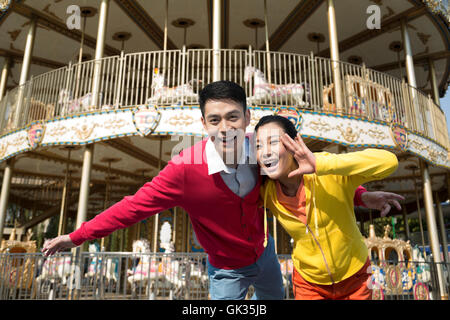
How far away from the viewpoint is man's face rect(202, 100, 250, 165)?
205 cm

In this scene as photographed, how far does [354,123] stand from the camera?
27.5 feet

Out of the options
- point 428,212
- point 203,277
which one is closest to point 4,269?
point 203,277

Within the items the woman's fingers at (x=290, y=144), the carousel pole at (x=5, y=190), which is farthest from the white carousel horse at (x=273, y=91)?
the carousel pole at (x=5, y=190)

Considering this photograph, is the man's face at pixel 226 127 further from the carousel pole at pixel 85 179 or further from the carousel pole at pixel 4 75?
the carousel pole at pixel 4 75

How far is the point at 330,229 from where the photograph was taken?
191 cm

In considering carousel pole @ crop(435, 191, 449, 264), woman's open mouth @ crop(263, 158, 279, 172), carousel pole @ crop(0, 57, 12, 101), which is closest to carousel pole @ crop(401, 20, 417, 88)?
carousel pole @ crop(435, 191, 449, 264)

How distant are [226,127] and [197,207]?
0.54m

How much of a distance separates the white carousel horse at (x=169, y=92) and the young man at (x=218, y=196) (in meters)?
6.05

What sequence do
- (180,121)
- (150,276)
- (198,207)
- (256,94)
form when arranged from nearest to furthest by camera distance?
1. (198,207)
2. (150,276)
3. (180,121)
4. (256,94)

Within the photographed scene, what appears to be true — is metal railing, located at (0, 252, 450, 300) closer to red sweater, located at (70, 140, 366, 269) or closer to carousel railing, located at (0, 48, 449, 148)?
carousel railing, located at (0, 48, 449, 148)

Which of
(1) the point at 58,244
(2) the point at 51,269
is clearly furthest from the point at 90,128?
(1) the point at 58,244

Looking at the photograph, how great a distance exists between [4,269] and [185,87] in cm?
588

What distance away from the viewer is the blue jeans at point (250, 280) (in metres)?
2.20

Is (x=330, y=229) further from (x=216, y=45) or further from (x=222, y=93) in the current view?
(x=216, y=45)
